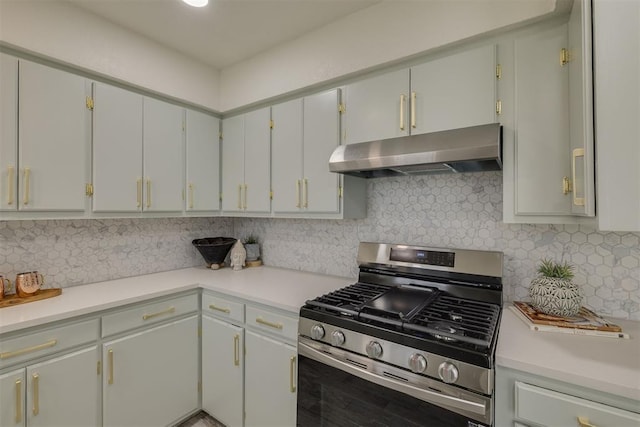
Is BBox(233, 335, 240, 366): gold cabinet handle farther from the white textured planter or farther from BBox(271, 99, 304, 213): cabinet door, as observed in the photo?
the white textured planter

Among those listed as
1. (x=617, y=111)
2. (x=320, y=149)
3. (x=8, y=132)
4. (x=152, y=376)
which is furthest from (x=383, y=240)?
(x=8, y=132)

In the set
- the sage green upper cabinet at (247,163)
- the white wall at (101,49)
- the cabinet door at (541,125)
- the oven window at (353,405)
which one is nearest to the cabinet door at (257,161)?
the sage green upper cabinet at (247,163)

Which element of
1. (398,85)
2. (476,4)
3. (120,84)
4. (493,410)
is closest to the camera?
(493,410)

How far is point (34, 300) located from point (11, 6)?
5.28 feet

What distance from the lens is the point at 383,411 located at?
1223 mm

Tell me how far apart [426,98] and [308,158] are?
0.83 meters

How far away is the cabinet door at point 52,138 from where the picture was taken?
162cm

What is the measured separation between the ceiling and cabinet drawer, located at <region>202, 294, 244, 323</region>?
184cm

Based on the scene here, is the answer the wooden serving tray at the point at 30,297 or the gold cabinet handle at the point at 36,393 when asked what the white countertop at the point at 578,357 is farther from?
the wooden serving tray at the point at 30,297

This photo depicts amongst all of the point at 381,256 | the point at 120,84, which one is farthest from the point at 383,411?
the point at 120,84

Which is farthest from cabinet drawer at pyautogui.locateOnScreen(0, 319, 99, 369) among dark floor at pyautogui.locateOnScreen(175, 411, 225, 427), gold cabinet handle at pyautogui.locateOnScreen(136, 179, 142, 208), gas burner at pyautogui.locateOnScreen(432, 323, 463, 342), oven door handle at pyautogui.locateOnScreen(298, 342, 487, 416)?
gas burner at pyautogui.locateOnScreen(432, 323, 463, 342)

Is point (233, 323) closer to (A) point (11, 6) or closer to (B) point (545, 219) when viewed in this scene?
(B) point (545, 219)

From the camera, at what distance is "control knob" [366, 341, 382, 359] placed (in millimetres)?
1236

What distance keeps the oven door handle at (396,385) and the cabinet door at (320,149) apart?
34.1 inches
